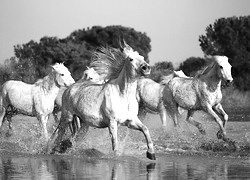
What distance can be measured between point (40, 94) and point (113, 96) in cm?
502

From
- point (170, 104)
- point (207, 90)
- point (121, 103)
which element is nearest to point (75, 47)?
point (170, 104)

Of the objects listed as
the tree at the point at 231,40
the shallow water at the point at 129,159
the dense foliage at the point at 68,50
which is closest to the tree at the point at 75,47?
the dense foliage at the point at 68,50

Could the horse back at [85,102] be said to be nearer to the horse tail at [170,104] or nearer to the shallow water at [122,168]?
the shallow water at [122,168]

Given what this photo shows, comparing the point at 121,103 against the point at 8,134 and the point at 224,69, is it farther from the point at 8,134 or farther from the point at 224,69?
the point at 8,134

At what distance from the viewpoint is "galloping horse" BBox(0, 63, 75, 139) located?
18.8 m

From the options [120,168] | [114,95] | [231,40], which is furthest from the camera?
[231,40]

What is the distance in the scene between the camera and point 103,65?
1509 cm

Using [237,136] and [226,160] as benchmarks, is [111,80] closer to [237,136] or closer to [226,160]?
[226,160]

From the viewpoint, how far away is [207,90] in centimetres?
1828

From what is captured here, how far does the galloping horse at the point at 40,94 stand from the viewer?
18.8 m

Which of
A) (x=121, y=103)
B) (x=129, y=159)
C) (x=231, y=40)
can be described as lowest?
(x=129, y=159)

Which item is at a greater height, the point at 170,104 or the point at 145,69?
the point at 145,69

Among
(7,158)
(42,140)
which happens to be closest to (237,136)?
(42,140)

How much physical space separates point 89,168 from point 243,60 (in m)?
41.8
